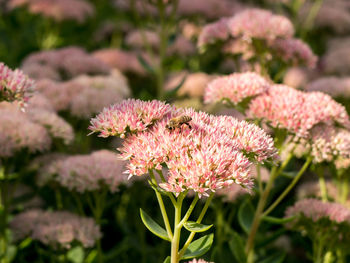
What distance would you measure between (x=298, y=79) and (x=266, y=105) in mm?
2218

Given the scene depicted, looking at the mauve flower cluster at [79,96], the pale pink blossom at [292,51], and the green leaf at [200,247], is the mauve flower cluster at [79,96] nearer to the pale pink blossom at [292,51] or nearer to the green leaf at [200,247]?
the pale pink blossom at [292,51]

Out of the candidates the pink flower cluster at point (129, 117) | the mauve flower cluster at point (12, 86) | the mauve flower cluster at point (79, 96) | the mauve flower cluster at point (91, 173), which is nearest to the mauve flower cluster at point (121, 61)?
the mauve flower cluster at point (79, 96)

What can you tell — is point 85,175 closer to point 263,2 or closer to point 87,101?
point 87,101

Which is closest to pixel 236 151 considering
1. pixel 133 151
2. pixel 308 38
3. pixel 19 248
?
pixel 133 151

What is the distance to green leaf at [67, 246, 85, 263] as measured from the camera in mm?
2705

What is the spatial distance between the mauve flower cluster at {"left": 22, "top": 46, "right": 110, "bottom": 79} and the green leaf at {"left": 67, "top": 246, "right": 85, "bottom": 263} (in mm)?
1456

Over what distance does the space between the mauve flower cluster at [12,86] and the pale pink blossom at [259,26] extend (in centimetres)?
144

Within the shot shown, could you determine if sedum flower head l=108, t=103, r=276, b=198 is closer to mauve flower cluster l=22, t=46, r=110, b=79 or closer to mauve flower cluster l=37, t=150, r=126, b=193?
mauve flower cluster l=37, t=150, r=126, b=193

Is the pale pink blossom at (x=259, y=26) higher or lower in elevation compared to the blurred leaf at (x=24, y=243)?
higher

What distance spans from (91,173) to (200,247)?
3.21 feet

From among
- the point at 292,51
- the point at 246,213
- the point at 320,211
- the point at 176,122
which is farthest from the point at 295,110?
the point at 292,51

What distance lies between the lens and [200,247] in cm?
173

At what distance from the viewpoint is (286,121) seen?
90.2 inches

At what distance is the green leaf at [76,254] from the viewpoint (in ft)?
8.87
